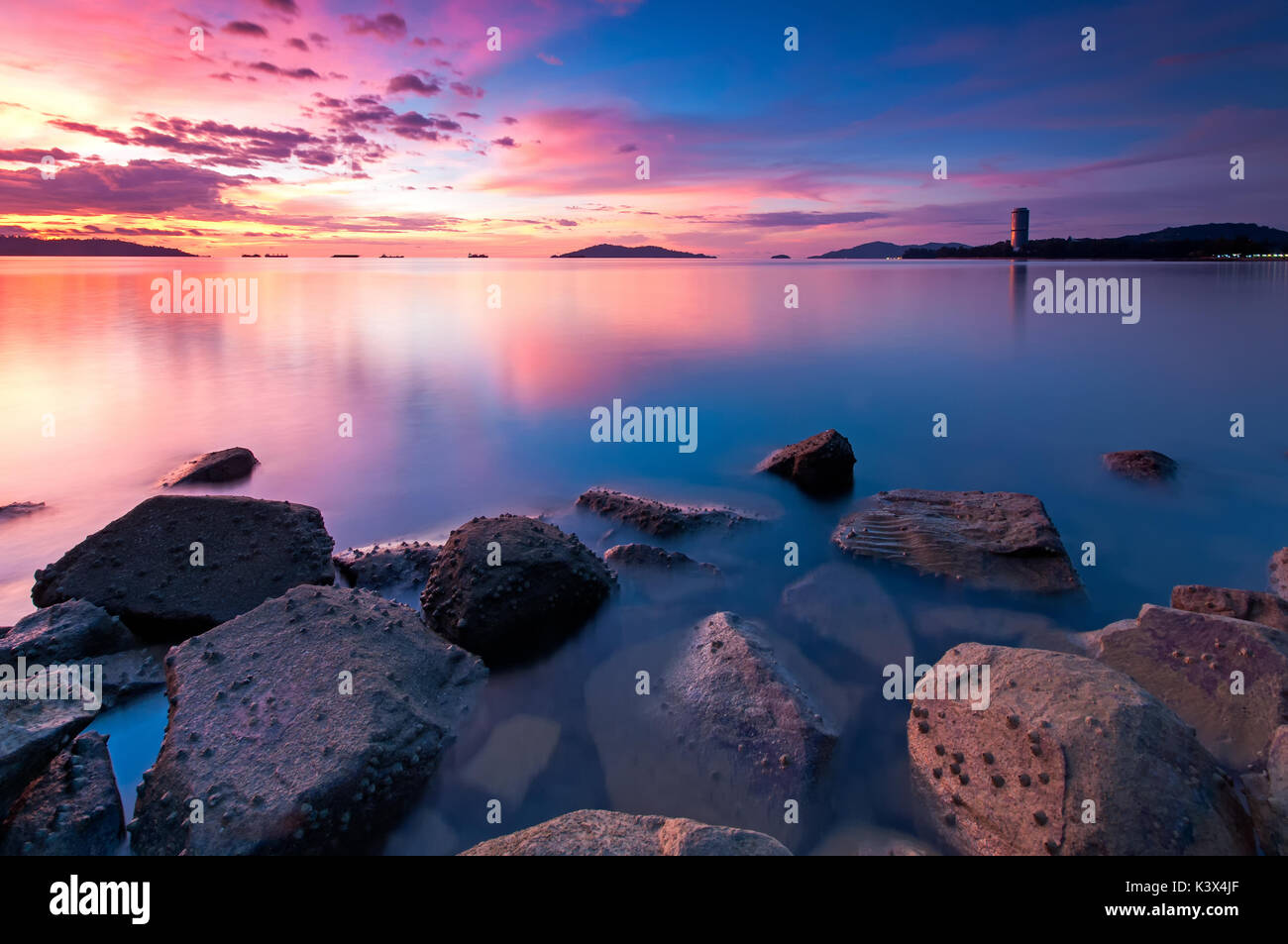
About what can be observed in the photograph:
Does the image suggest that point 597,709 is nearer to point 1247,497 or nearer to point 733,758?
point 733,758

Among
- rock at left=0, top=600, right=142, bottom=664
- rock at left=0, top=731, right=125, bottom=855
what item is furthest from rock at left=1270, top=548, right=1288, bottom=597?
rock at left=0, top=600, right=142, bottom=664

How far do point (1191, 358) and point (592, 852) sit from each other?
90.9 ft

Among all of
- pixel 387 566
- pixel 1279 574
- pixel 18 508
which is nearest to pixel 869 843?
pixel 387 566

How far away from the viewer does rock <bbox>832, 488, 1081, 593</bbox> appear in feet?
26.8

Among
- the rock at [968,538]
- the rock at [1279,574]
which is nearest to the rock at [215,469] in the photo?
the rock at [968,538]

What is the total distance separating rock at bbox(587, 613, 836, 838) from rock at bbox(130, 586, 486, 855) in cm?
144

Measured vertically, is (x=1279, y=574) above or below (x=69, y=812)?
above

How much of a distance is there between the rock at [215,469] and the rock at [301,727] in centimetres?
776

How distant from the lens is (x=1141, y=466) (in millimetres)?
12203

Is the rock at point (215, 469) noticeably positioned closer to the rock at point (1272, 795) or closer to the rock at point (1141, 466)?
the rock at point (1272, 795)

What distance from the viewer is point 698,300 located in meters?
52.4

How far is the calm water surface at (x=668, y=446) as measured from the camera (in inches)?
245

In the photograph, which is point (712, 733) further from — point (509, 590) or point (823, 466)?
point (823, 466)

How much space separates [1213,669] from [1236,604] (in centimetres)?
154
